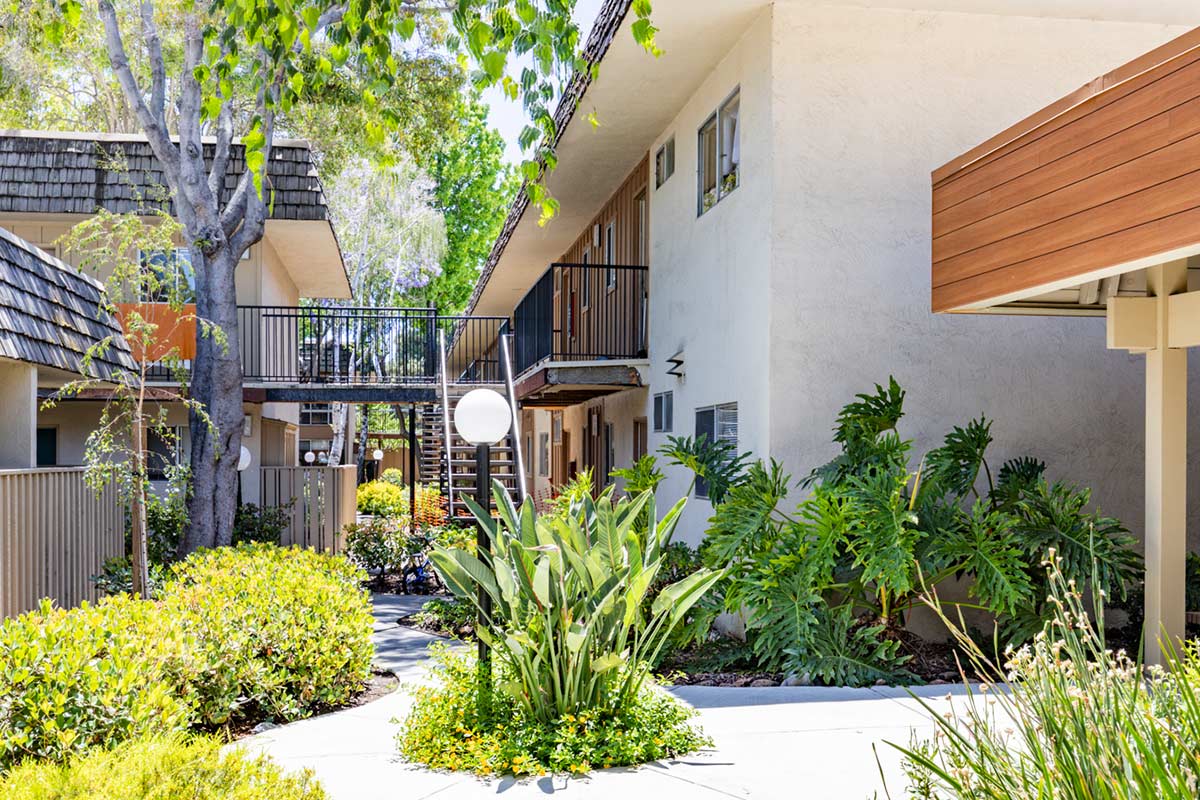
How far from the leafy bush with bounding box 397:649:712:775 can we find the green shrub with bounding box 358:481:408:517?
751 inches

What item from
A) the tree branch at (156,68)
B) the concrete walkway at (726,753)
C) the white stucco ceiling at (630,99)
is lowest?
the concrete walkway at (726,753)

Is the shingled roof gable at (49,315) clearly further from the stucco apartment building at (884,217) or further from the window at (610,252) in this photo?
the window at (610,252)

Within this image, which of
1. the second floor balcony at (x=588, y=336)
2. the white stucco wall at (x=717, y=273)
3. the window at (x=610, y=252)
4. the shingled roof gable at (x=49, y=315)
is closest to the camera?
the shingled roof gable at (x=49, y=315)

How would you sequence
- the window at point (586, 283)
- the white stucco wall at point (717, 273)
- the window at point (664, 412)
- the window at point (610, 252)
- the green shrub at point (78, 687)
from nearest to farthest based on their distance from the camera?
the green shrub at point (78, 687), the white stucco wall at point (717, 273), the window at point (664, 412), the window at point (610, 252), the window at point (586, 283)

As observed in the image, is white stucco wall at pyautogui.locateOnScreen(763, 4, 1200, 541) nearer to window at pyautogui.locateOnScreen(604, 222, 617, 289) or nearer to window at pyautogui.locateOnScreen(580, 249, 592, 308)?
window at pyautogui.locateOnScreen(604, 222, 617, 289)

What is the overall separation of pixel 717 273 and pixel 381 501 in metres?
17.5

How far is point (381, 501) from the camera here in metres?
26.8

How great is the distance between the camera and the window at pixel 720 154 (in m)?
10.6

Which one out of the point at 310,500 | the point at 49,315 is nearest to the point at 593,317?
the point at 310,500

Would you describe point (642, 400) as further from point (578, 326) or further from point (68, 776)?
point (68, 776)

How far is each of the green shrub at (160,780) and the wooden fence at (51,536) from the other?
15.7 feet

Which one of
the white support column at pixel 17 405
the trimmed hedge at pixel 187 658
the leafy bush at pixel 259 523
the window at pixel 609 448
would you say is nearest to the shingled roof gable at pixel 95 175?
the leafy bush at pixel 259 523

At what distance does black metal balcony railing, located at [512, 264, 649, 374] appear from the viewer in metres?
14.7

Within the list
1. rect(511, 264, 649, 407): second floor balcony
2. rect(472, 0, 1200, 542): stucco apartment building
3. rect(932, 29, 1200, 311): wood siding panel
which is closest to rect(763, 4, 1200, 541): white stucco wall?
rect(472, 0, 1200, 542): stucco apartment building
